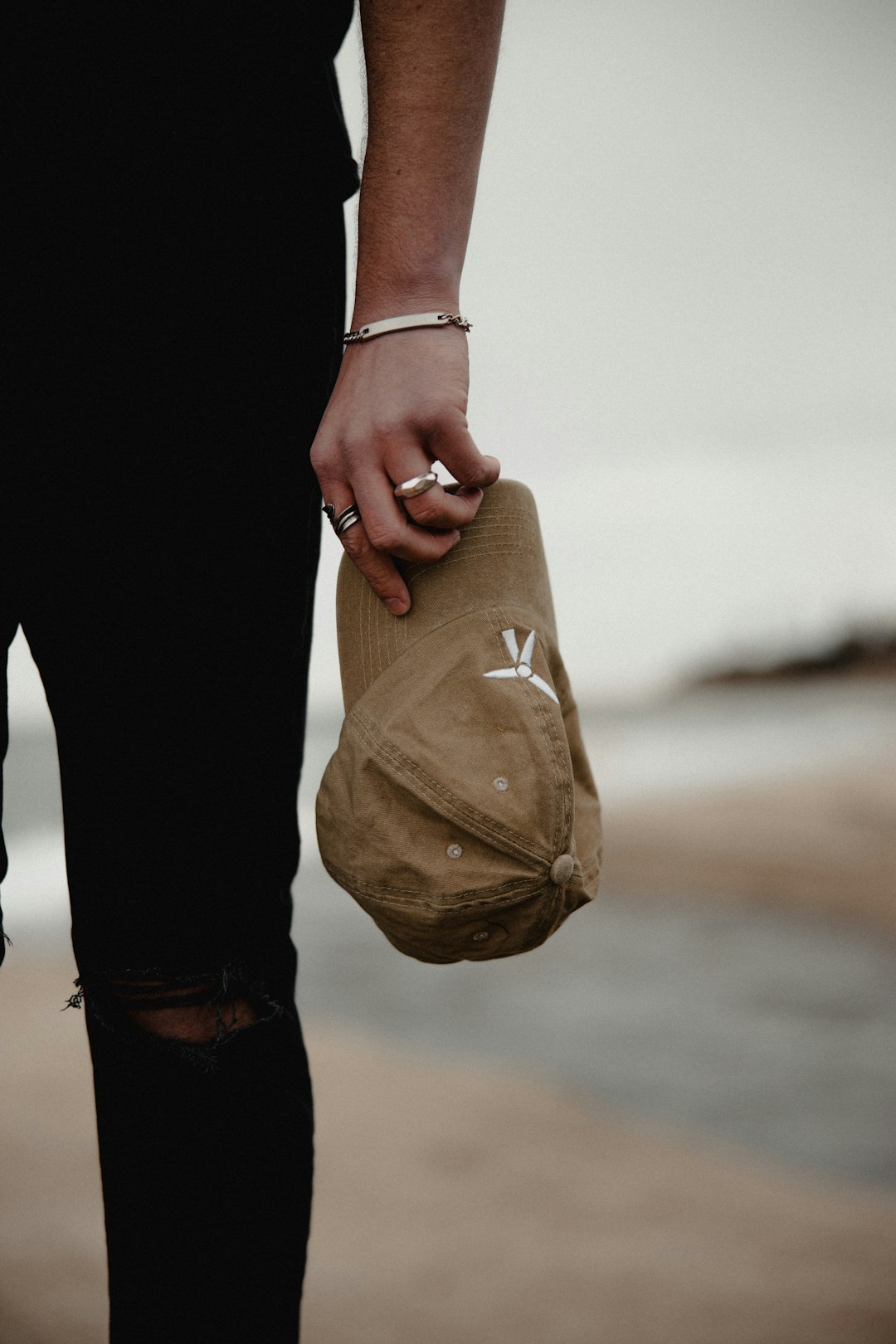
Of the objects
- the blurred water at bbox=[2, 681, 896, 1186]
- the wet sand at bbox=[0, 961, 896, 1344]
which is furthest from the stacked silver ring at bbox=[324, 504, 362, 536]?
the blurred water at bbox=[2, 681, 896, 1186]

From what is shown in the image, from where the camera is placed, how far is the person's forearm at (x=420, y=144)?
724mm

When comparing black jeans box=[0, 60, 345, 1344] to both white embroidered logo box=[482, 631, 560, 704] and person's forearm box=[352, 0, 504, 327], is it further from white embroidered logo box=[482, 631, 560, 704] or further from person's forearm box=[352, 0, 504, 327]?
white embroidered logo box=[482, 631, 560, 704]

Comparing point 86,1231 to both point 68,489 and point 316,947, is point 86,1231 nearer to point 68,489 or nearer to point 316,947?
point 68,489

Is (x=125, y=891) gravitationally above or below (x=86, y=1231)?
above

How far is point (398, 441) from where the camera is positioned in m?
0.72

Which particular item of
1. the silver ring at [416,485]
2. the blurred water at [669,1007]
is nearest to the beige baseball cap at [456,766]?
the silver ring at [416,485]

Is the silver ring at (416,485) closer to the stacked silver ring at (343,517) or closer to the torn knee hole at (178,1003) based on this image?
the stacked silver ring at (343,517)

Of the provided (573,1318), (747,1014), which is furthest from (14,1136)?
(747,1014)

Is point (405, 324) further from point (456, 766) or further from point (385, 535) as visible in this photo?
point (456, 766)

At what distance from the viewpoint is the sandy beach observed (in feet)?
4.70

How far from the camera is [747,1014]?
2.53 meters

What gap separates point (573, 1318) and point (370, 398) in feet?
4.15

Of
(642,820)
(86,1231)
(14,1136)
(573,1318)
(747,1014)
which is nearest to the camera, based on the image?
(573,1318)

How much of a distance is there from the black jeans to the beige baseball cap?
0.06m
